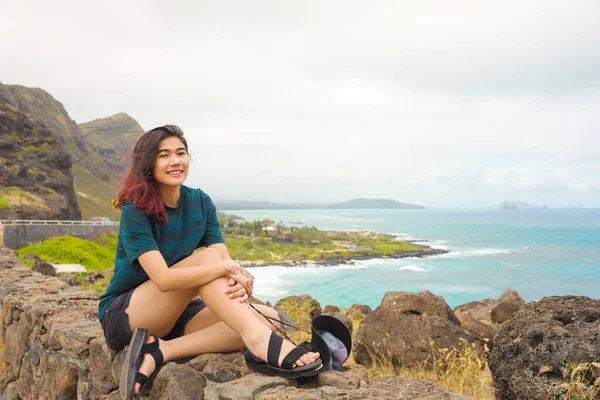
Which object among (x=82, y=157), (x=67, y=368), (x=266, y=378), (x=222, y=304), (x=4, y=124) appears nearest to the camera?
Result: (x=266, y=378)

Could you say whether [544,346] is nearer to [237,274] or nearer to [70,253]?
[237,274]

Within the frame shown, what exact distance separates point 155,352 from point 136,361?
5.8 inches

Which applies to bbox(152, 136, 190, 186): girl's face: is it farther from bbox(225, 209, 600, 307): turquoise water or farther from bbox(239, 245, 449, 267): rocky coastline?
bbox(239, 245, 449, 267): rocky coastline

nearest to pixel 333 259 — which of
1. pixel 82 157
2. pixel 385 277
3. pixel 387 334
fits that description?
pixel 385 277

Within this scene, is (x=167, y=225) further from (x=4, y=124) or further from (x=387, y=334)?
(x=4, y=124)

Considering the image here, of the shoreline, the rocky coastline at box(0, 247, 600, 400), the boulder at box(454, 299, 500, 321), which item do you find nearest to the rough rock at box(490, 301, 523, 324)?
the boulder at box(454, 299, 500, 321)

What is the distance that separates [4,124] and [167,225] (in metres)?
42.7

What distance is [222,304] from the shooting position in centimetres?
261

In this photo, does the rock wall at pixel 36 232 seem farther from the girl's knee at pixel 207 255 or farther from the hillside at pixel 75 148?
the hillside at pixel 75 148

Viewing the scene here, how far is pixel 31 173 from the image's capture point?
35344 millimetres

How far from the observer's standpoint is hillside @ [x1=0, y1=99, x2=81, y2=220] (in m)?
31.4

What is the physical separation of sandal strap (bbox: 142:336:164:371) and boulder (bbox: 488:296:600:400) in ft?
7.54

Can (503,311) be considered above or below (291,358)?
below

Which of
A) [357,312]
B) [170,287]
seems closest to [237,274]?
[170,287]
